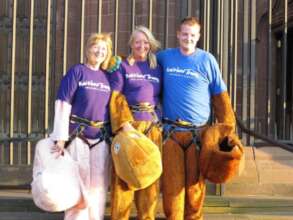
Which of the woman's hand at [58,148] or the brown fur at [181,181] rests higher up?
the woman's hand at [58,148]

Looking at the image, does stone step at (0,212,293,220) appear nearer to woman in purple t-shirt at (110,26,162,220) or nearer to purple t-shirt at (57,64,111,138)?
woman in purple t-shirt at (110,26,162,220)

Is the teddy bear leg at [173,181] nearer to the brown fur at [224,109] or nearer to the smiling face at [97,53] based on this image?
the brown fur at [224,109]

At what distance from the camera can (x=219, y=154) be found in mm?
4652

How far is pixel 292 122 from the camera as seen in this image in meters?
7.56

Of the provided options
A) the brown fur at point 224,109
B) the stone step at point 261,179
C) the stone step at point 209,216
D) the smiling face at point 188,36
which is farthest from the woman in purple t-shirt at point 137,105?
the stone step at point 261,179

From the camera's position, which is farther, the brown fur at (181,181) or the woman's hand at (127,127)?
the brown fur at (181,181)

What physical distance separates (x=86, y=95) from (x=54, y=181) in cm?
71

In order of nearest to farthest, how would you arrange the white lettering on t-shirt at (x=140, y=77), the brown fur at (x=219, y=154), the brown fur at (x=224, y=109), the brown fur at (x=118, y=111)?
the brown fur at (x=219, y=154) → the brown fur at (x=118, y=111) → the white lettering on t-shirt at (x=140, y=77) → the brown fur at (x=224, y=109)

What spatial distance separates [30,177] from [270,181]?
2322 millimetres

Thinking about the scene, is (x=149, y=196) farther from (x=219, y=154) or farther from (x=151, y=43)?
(x=151, y=43)

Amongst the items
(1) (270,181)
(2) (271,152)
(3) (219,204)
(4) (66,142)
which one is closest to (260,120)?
(2) (271,152)

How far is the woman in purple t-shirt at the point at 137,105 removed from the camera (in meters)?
4.77

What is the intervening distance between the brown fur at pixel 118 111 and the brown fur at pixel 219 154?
0.61m

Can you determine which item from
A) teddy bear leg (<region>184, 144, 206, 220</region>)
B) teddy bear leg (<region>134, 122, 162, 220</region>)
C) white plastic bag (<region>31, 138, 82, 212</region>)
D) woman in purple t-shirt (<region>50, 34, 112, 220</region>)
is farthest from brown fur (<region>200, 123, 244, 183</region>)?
white plastic bag (<region>31, 138, 82, 212</region>)
